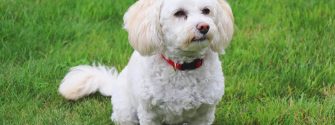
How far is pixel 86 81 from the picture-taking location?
Result: 4973 millimetres

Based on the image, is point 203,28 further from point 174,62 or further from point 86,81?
A: point 86,81

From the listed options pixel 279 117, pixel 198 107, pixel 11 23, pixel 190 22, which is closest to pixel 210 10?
pixel 190 22

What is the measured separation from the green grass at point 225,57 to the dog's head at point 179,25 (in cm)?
87

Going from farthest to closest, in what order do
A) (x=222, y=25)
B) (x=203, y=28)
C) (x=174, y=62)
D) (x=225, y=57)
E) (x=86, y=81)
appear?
(x=225, y=57) → (x=86, y=81) → (x=174, y=62) → (x=222, y=25) → (x=203, y=28)

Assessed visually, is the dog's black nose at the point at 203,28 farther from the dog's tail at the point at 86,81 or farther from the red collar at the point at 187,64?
the dog's tail at the point at 86,81

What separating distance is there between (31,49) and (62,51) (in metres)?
0.22

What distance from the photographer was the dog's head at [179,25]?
3.79 metres

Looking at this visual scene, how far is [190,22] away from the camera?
377cm

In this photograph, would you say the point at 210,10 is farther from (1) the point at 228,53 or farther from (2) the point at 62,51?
(2) the point at 62,51

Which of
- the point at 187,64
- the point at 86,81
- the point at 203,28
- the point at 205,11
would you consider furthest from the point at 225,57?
the point at 203,28

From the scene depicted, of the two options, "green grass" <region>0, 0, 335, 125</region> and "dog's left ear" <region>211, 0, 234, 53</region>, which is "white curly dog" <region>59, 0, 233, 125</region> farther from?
"green grass" <region>0, 0, 335, 125</region>

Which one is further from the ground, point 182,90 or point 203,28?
point 203,28

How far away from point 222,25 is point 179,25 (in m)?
0.27

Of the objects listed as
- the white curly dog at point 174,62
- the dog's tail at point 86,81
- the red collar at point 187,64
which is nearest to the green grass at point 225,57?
the dog's tail at point 86,81
